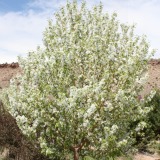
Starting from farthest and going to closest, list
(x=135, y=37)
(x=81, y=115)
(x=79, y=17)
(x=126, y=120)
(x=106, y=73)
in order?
(x=79, y=17) < (x=135, y=37) < (x=126, y=120) < (x=106, y=73) < (x=81, y=115)

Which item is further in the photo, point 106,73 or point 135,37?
point 135,37

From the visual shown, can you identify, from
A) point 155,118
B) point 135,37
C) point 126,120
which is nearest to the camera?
point 126,120

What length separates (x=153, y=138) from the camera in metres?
24.2

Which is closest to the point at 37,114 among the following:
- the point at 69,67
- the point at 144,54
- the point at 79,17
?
the point at 69,67

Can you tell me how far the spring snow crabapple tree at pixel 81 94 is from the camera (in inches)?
439

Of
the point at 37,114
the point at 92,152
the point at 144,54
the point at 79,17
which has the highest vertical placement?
the point at 79,17

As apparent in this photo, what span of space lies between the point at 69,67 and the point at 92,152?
121 inches

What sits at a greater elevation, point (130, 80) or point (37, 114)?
point (130, 80)

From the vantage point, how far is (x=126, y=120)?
12375 millimetres

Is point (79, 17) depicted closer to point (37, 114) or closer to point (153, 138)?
point (37, 114)

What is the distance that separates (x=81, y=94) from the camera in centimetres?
1078

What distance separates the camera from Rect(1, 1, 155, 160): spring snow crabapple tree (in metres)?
11.1

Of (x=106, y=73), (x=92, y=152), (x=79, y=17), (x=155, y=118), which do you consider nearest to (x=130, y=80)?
(x=106, y=73)

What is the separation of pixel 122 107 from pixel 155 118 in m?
13.3
